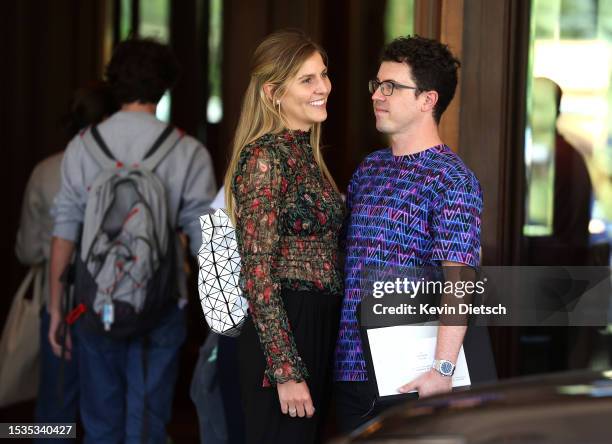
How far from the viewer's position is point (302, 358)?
125 inches

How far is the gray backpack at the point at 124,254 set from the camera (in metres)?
4.02

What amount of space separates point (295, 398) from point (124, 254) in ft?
3.96

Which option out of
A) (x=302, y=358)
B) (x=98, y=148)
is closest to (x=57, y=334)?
(x=98, y=148)

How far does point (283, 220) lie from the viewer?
3109 mm

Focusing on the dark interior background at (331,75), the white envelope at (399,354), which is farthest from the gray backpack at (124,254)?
the white envelope at (399,354)

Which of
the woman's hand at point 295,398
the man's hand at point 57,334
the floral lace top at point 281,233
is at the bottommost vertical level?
the man's hand at point 57,334

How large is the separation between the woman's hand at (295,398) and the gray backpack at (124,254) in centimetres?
112

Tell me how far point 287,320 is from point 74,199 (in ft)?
5.06

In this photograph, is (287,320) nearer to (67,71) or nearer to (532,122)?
(532,122)

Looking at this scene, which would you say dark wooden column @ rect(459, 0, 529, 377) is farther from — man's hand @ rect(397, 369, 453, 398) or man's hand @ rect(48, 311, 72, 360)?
man's hand @ rect(48, 311, 72, 360)

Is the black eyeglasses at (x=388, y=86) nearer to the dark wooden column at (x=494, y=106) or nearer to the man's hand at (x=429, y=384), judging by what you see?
the man's hand at (x=429, y=384)

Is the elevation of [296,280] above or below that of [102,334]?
above

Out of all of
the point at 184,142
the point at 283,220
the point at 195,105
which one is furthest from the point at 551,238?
the point at 195,105

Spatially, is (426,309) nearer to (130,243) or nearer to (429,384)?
(429,384)
